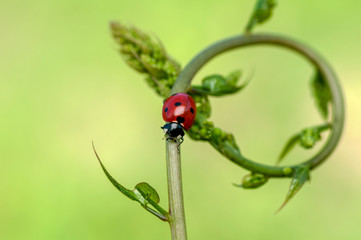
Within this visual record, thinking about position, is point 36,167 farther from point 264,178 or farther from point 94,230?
point 264,178

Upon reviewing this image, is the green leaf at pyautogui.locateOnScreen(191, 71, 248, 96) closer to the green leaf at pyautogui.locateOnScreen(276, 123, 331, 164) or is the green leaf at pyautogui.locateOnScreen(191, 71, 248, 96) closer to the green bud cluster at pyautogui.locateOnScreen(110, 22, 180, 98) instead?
the green bud cluster at pyautogui.locateOnScreen(110, 22, 180, 98)

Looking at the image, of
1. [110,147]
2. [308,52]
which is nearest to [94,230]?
[110,147]

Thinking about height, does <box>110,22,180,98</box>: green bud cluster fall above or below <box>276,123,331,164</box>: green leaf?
above

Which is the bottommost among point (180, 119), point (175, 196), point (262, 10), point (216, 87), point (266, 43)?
point (175, 196)

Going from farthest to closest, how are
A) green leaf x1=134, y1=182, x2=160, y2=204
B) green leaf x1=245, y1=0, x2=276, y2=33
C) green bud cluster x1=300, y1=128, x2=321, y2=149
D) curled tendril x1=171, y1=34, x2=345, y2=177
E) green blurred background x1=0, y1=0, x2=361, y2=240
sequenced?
green blurred background x1=0, y1=0, x2=361, y2=240, green leaf x1=245, y1=0, x2=276, y2=33, green bud cluster x1=300, y1=128, x2=321, y2=149, curled tendril x1=171, y1=34, x2=345, y2=177, green leaf x1=134, y1=182, x2=160, y2=204

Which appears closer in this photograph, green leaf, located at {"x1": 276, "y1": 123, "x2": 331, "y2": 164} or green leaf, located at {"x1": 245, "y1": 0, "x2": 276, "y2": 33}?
green leaf, located at {"x1": 276, "y1": 123, "x2": 331, "y2": 164}

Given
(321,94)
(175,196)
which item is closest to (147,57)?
(175,196)

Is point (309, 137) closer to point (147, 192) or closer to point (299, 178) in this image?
point (299, 178)

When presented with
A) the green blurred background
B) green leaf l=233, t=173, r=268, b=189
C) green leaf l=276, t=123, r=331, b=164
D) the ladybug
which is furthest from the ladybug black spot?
the green blurred background
